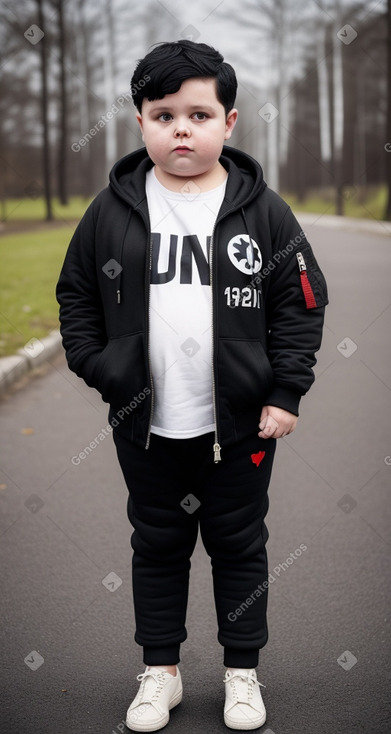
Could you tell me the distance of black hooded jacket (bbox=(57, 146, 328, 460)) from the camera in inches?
96.3

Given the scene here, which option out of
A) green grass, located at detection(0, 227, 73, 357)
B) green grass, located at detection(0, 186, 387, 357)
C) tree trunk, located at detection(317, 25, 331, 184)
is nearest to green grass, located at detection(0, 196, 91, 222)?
green grass, located at detection(0, 186, 387, 357)

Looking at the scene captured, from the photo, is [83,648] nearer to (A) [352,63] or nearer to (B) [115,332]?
(B) [115,332]

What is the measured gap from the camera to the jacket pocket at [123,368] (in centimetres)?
247

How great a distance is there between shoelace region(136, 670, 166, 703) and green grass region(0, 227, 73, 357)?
4.99m

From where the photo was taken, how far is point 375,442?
5.40 meters

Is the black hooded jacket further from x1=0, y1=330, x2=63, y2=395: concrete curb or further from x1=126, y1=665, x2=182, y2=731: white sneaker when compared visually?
x1=0, y1=330, x2=63, y2=395: concrete curb

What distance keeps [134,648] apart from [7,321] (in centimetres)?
624

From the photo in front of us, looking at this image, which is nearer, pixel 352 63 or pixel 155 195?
pixel 155 195

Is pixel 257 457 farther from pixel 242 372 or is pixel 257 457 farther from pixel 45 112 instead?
pixel 45 112

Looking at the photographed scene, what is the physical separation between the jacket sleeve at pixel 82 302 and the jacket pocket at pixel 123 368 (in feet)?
0.14

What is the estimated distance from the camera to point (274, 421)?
2516mm

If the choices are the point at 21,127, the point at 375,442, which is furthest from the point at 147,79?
the point at 21,127

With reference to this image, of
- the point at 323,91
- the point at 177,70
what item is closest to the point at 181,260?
the point at 177,70

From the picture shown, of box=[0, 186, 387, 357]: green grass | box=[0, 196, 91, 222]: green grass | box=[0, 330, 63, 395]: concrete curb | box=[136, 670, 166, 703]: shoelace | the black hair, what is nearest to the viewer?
the black hair
